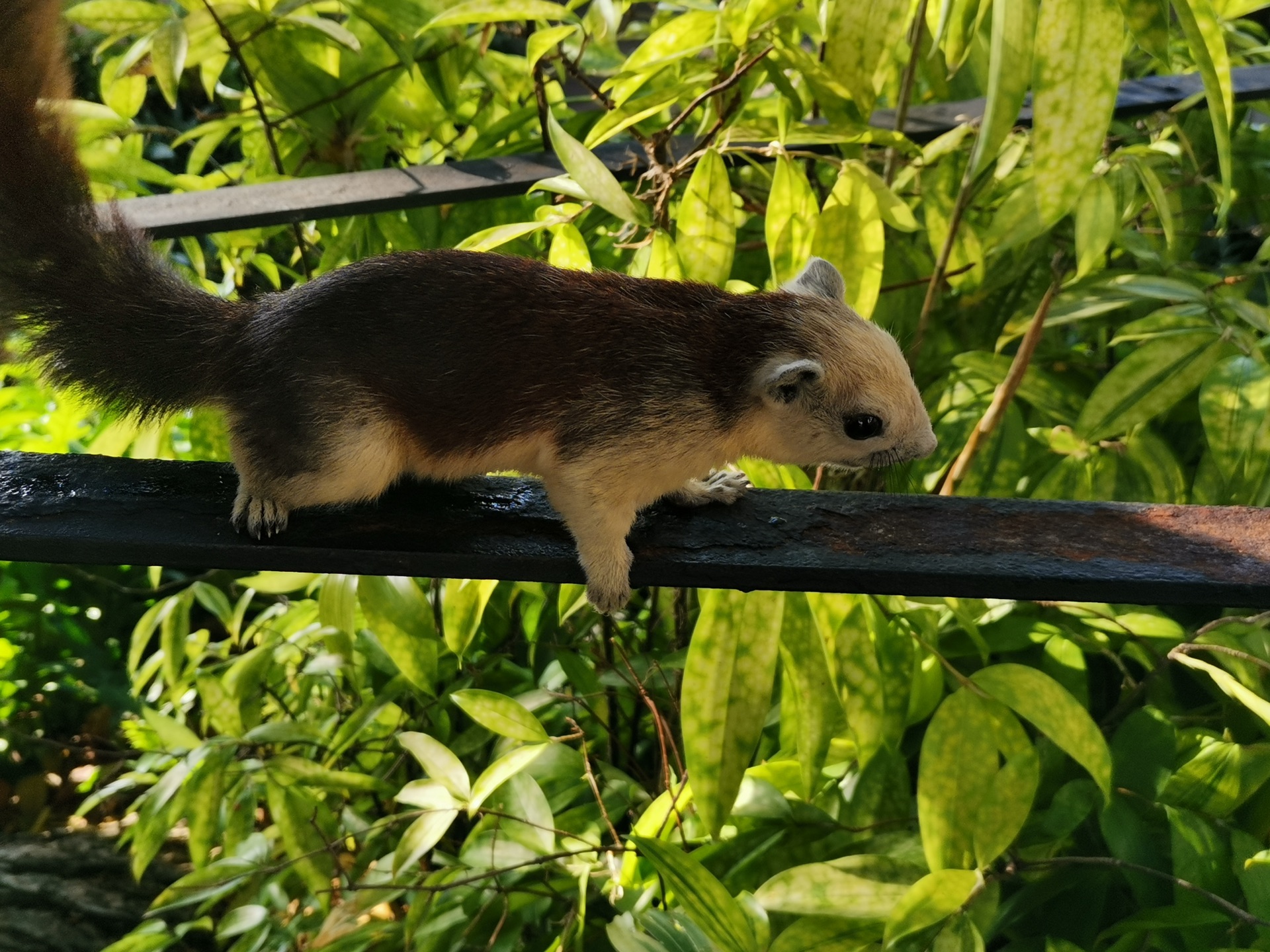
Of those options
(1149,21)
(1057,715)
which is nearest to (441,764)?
(1057,715)

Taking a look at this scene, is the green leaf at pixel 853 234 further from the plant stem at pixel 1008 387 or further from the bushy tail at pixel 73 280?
the bushy tail at pixel 73 280

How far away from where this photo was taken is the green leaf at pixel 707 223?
1054mm

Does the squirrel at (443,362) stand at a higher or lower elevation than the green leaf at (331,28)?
lower

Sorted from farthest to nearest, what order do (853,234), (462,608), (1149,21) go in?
(462,608) → (853,234) → (1149,21)

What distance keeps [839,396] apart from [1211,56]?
37 cm

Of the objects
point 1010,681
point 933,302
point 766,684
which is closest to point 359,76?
point 933,302

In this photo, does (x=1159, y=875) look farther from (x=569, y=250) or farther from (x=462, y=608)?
(x=569, y=250)

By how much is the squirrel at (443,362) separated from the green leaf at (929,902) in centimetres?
36

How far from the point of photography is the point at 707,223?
1071mm

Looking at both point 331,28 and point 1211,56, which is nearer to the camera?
point 1211,56

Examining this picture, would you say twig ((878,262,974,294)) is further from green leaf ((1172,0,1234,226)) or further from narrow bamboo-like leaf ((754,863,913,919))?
narrow bamboo-like leaf ((754,863,913,919))

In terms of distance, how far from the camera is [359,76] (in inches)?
60.4

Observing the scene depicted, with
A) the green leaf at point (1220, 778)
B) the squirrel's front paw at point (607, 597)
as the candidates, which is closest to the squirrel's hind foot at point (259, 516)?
the squirrel's front paw at point (607, 597)

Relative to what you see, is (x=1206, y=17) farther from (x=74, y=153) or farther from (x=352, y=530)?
(x=74, y=153)
